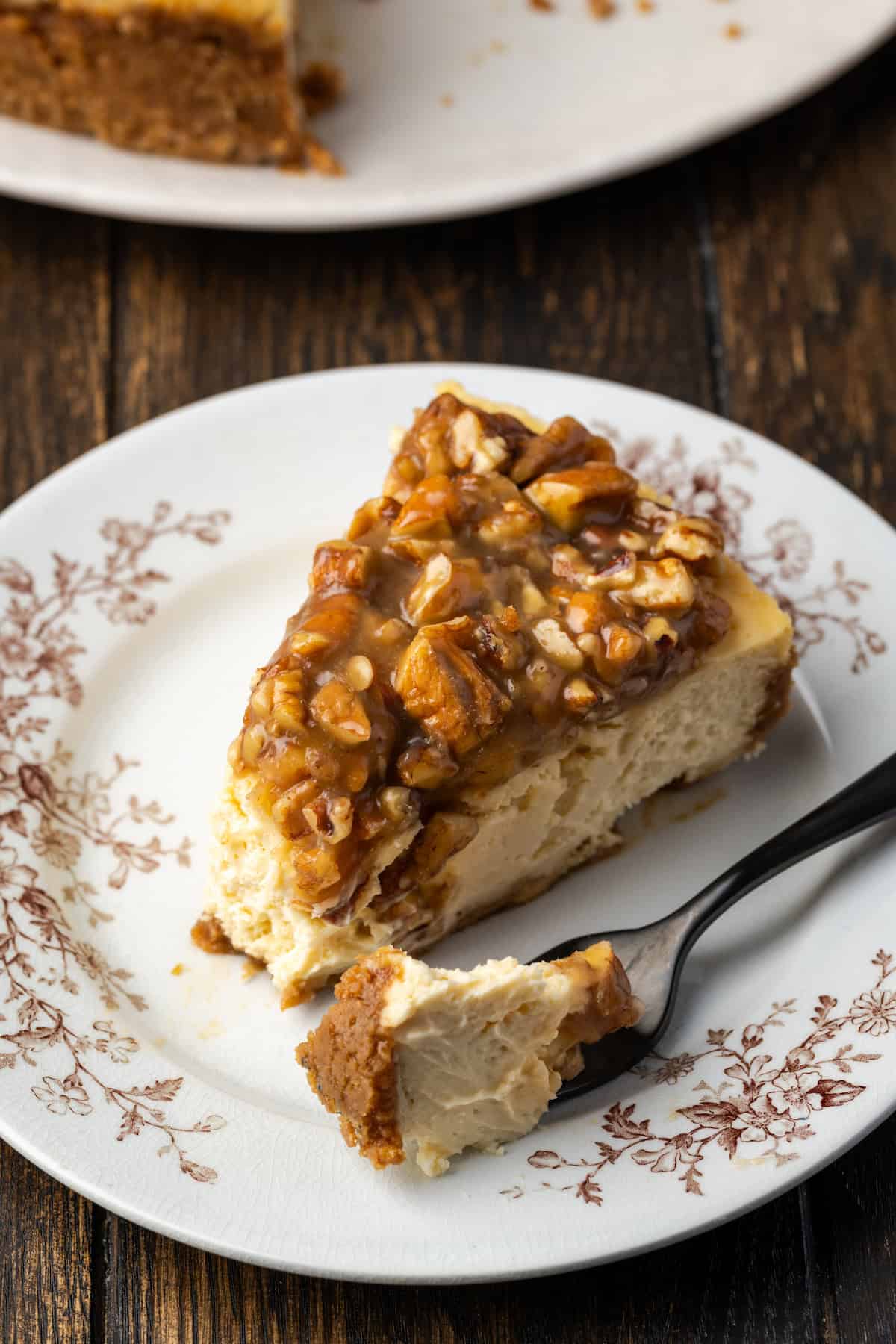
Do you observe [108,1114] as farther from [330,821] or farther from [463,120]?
[463,120]

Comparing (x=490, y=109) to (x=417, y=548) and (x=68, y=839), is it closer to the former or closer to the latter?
(x=417, y=548)

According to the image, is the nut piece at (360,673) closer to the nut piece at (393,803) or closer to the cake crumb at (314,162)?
the nut piece at (393,803)

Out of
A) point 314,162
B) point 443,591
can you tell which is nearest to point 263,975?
point 443,591

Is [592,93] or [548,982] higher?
[592,93]

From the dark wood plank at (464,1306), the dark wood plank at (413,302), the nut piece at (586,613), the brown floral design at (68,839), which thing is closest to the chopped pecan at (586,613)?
the nut piece at (586,613)

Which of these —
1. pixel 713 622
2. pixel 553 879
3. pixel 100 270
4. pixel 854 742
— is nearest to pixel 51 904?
pixel 553 879
